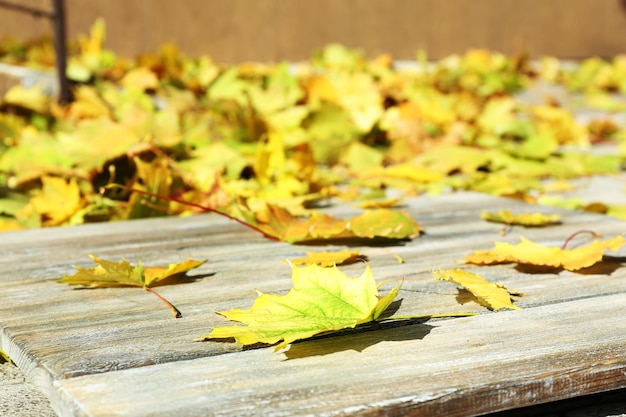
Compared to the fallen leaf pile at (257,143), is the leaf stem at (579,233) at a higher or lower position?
lower

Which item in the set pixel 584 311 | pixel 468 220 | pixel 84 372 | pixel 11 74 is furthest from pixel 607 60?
pixel 84 372

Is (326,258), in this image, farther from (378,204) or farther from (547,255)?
(378,204)

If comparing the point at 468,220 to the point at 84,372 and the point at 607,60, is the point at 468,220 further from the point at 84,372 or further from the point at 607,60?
the point at 607,60

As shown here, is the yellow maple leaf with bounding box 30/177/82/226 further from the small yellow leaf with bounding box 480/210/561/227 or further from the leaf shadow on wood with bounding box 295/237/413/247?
the small yellow leaf with bounding box 480/210/561/227

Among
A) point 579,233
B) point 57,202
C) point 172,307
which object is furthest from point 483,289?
point 57,202

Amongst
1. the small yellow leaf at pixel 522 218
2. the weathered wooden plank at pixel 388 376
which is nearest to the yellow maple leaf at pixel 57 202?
the small yellow leaf at pixel 522 218

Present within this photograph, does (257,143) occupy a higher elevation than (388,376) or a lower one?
higher

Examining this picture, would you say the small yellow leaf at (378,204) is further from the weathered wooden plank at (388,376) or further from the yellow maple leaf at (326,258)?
the weathered wooden plank at (388,376)
